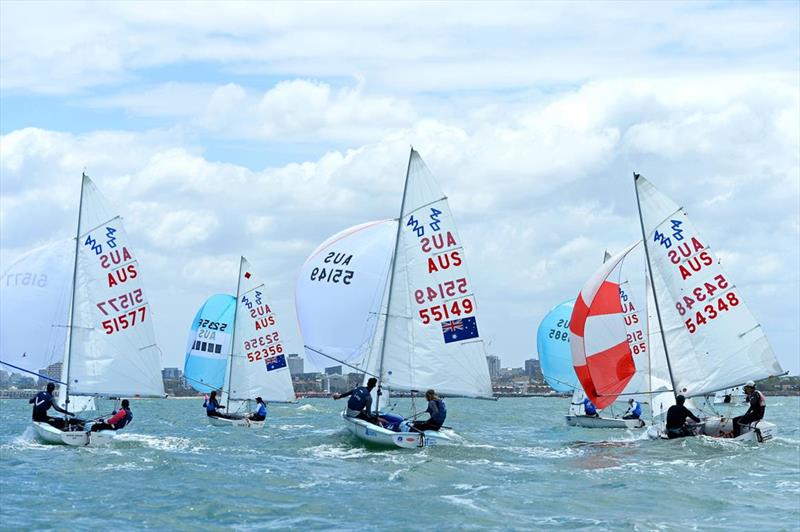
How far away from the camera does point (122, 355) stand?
99.8ft

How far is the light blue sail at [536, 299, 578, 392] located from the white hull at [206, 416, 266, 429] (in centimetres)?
1235

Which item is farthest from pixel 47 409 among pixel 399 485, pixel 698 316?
pixel 698 316

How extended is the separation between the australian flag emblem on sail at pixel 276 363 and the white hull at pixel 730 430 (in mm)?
20260

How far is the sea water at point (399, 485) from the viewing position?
61.7 feet

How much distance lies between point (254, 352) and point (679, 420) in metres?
20.2

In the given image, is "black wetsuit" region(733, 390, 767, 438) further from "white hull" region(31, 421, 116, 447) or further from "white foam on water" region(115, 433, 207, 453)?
"white hull" region(31, 421, 116, 447)

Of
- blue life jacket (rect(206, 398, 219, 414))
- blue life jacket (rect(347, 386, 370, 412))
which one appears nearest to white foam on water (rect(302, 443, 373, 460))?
blue life jacket (rect(347, 386, 370, 412))

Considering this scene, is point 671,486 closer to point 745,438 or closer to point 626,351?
point 745,438

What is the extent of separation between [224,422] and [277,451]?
12.1 meters

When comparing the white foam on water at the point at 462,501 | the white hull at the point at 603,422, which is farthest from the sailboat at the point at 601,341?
the white hull at the point at 603,422

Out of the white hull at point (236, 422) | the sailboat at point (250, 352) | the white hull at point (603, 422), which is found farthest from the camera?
the sailboat at point (250, 352)

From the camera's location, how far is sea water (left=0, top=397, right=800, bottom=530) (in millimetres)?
18812

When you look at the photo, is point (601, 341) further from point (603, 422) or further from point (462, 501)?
point (603, 422)

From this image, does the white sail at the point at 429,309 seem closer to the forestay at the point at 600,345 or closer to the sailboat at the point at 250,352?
the forestay at the point at 600,345
